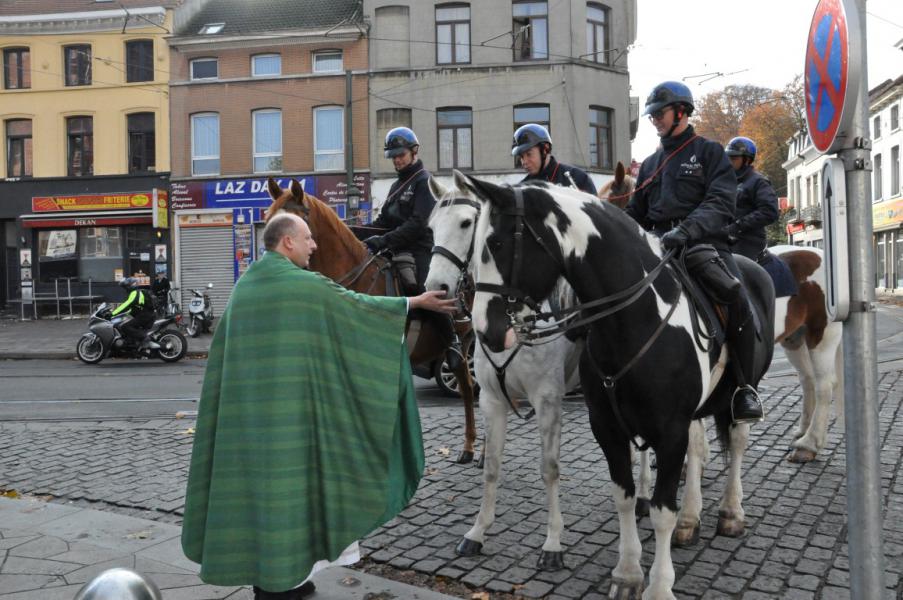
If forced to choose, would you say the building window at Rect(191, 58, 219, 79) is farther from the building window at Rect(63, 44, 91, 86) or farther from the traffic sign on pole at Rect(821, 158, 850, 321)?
the traffic sign on pole at Rect(821, 158, 850, 321)

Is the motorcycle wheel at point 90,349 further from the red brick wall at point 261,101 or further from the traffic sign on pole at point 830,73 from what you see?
the traffic sign on pole at point 830,73

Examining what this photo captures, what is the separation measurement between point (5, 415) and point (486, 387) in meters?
7.72

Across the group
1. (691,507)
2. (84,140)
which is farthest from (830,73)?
(84,140)

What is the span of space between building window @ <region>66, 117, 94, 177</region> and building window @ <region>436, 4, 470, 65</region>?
14239 mm

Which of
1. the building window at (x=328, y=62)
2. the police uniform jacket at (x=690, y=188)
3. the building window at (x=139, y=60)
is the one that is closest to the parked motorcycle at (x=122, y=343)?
the police uniform jacket at (x=690, y=188)

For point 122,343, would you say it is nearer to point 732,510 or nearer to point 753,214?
point 753,214

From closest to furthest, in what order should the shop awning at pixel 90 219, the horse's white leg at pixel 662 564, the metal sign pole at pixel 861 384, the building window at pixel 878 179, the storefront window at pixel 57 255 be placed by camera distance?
the metal sign pole at pixel 861 384 → the horse's white leg at pixel 662 564 → the shop awning at pixel 90 219 → the storefront window at pixel 57 255 → the building window at pixel 878 179

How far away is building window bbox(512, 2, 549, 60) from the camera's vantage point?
2642 cm

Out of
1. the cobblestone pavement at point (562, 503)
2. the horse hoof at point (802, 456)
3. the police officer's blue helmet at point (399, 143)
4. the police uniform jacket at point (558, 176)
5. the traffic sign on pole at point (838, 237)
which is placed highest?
the police officer's blue helmet at point (399, 143)

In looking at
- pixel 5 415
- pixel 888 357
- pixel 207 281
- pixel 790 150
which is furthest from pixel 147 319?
pixel 790 150

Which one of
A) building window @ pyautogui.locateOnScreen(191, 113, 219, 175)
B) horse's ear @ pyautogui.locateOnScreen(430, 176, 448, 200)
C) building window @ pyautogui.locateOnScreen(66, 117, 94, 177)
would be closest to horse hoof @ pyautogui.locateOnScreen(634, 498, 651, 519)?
horse's ear @ pyautogui.locateOnScreen(430, 176, 448, 200)

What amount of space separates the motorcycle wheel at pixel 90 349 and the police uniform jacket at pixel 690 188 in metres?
13.6

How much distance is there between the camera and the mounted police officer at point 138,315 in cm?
1541

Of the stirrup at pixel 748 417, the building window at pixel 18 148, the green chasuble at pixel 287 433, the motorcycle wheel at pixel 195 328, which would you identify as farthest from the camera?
the building window at pixel 18 148
